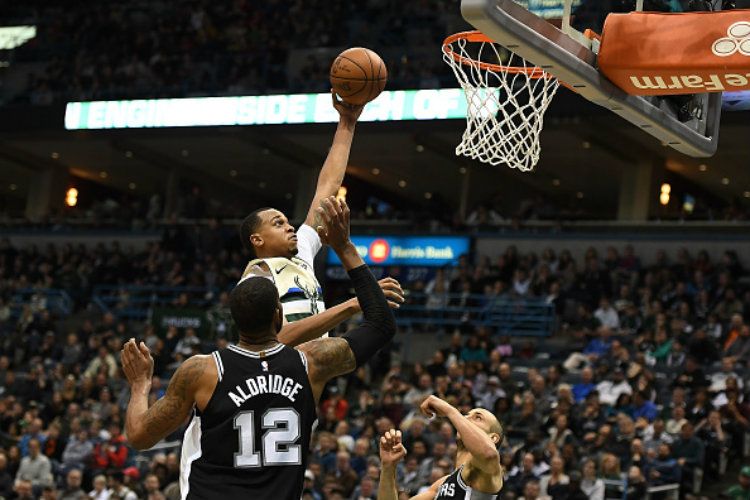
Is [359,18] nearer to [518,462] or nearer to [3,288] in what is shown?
[3,288]

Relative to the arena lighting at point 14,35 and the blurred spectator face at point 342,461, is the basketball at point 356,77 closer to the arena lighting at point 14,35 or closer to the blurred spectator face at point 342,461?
the blurred spectator face at point 342,461

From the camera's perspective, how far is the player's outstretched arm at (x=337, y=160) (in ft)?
18.2

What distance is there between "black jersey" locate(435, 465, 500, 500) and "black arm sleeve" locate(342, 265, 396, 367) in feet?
6.54

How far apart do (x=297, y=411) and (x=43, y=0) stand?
103ft

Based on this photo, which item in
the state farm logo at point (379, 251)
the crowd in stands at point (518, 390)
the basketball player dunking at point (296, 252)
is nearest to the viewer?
the basketball player dunking at point (296, 252)

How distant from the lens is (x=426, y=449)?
13664mm

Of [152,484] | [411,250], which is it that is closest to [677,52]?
[152,484]

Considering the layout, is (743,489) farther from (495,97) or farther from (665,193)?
(665,193)

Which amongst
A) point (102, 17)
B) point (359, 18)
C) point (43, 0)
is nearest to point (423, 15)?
point (359, 18)

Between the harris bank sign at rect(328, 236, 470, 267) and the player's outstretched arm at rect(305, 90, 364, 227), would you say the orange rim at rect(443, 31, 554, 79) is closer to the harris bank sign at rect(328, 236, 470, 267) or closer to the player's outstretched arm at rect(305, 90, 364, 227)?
the player's outstretched arm at rect(305, 90, 364, 227)

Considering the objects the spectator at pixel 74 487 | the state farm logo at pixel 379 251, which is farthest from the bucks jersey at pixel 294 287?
the state farm logo at pixel 379 251

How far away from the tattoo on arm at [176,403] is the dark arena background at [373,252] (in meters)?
4.29

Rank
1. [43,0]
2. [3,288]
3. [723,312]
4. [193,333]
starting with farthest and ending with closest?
[43,0] < [3,288] < [193,333] < [723,312]

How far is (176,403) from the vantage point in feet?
13.5
